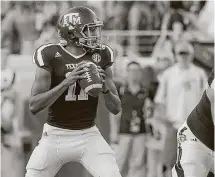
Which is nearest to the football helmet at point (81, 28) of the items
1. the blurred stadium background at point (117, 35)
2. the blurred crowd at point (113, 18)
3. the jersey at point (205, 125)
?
the jersey at point (205, 125)

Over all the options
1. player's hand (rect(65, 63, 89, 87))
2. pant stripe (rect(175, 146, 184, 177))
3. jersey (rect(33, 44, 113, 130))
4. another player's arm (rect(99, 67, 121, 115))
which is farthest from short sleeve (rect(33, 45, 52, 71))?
pant stripe (rect(175, 146, 184, 177))

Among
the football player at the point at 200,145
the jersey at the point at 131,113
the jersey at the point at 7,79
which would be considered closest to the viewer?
the football player at the point at 200,145

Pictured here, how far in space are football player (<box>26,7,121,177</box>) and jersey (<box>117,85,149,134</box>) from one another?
1.03 meters

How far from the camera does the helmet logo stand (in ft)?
7.20

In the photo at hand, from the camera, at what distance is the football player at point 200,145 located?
6.13 ft

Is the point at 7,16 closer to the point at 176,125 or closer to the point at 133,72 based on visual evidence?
the point at 133,72

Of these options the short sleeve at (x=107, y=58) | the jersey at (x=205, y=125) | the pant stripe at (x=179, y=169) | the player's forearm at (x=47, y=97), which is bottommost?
the pant stripe at (x=179, y=169)

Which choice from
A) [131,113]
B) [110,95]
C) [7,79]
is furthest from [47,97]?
[131,113]

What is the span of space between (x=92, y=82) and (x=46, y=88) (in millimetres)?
181

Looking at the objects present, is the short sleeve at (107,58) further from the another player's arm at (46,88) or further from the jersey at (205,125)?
the jersey at (205,125)

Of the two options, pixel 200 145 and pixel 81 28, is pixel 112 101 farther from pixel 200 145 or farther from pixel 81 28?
pixel 200 145

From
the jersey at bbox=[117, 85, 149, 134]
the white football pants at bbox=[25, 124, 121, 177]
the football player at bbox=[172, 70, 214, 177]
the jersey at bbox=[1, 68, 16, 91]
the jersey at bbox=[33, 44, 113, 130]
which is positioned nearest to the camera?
the football player at bbox=[172, 70, 214, 177]

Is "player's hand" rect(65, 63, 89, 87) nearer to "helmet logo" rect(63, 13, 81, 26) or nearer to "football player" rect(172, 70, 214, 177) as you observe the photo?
"helmet logo" rect(63, 13, 81, 26)

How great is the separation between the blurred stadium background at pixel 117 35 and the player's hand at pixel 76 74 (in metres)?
0.99
